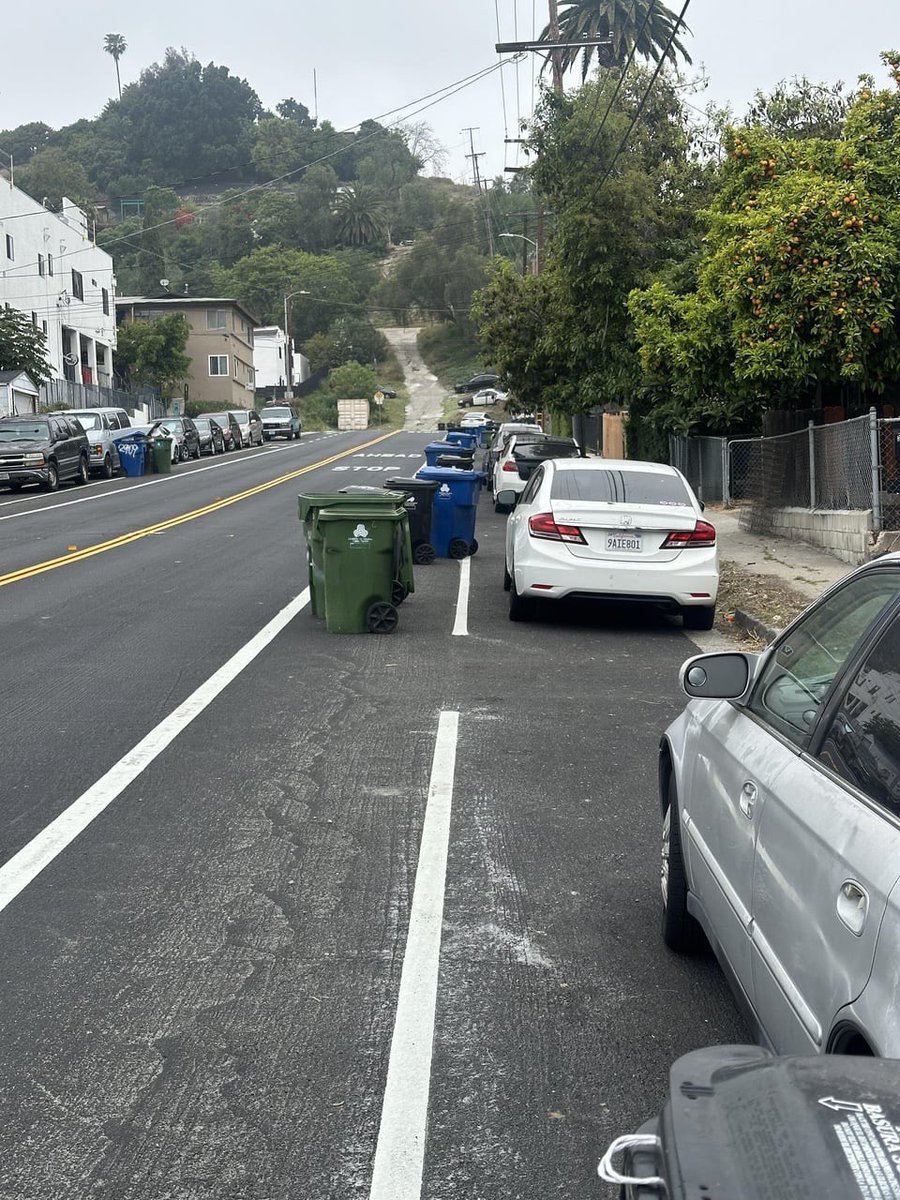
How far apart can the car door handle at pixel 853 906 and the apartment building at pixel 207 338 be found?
90.0 metres

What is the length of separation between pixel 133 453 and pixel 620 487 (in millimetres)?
28946

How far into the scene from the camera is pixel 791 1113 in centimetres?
199

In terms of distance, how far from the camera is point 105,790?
7.18 metres

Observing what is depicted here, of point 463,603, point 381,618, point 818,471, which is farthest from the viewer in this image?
point 818,471

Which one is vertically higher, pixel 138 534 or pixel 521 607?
pixel 138 534

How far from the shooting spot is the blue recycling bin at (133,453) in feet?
130

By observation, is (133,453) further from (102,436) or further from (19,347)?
(19,347)

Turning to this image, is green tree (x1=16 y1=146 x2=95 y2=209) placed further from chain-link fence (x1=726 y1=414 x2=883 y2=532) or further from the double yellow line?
chain-link fence (x1=726 y1=414 x2=883 y2=532)

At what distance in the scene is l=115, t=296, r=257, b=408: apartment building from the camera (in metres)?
91.1

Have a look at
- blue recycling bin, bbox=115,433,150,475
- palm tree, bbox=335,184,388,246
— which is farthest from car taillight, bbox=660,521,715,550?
palm tree, bbox=335,184,388,246

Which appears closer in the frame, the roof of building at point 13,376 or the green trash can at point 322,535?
the green trash can at point 322,535

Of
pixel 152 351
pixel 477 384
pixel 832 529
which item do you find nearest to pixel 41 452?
pixel 832 529

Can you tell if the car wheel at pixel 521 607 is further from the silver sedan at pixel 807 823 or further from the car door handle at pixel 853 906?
the car door handle at pixel 853 906

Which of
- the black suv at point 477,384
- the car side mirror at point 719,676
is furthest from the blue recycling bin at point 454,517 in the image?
the black suv at point 477,384
